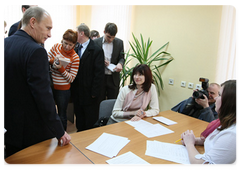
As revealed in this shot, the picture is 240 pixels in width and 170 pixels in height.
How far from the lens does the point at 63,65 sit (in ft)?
6.94

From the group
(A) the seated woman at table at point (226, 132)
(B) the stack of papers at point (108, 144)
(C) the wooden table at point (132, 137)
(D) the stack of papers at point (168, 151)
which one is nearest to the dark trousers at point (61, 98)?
(C) the wooden table at point (132, 137)

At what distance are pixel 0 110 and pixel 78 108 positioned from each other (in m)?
1.53

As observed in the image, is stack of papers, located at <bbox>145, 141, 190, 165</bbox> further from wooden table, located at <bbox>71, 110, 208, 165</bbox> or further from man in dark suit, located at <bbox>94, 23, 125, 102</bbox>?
man in dark suit, located at <bbox>94, 23, 125, 102</bbox>

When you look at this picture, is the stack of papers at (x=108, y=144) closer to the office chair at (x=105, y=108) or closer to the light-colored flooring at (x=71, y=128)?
the office chair at (x=105, y=108)

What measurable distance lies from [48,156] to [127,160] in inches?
17.8

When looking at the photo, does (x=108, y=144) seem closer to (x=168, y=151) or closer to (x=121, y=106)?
(x=168, y=151)

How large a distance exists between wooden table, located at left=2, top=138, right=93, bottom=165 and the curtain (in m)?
2.05

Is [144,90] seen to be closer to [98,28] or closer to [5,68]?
[5,68]

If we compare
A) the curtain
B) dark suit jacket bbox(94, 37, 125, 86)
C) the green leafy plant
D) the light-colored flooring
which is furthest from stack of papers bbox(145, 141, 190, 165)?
the green leafy plant

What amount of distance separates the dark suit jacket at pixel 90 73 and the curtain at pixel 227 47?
62.1 inches

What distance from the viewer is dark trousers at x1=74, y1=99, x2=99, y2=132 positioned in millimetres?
2535

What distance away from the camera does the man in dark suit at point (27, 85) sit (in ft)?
3.31

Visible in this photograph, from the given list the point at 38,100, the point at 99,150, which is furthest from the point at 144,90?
the point at 38,100

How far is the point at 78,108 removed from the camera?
2580 mm
